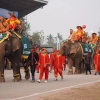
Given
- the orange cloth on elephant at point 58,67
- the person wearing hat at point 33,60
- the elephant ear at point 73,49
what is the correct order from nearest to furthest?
1. the person wearing hat at point 33,60
2. the orange cloth on elephant at point 58,67
3. the elephant ear at point 73,49

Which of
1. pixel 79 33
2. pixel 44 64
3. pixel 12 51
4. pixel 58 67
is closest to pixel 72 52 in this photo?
pixel 79 33

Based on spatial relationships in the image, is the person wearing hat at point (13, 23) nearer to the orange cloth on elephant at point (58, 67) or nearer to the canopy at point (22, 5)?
the orange cloth on elephant at point (58, 67)

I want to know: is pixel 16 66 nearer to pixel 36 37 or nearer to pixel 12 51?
pixel 12 51

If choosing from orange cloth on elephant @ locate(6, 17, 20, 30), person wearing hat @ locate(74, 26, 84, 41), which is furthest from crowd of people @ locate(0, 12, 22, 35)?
person wearing hat @ locate(74, 26, 84, 41)

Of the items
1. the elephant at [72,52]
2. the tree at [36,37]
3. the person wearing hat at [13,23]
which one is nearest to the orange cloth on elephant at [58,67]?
the person wearing hat at [13,23]

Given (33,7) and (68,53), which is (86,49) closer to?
(68,53)

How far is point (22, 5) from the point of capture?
1767 inches

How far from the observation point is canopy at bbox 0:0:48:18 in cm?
4250

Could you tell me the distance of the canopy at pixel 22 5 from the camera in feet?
139

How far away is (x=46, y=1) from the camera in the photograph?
43.3 m

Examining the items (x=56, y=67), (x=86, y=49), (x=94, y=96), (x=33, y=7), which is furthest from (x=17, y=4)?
Result: (x=94, y=96)

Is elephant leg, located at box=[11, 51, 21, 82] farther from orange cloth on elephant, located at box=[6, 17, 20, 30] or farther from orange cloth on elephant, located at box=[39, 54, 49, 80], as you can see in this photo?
orange cloth on elephant, located at box=[6, 17, 20, 30]

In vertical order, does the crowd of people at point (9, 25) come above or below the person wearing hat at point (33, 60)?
above

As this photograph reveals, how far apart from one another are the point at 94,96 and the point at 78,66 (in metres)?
11.6
